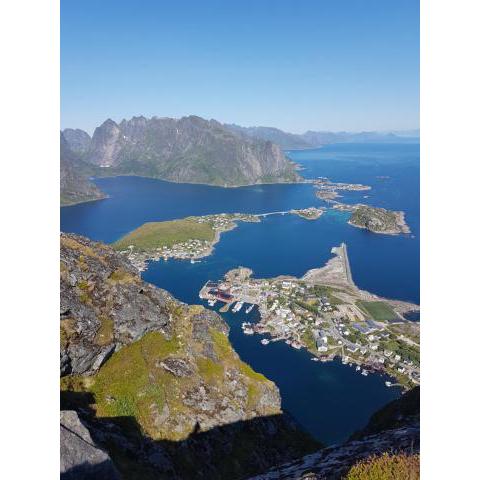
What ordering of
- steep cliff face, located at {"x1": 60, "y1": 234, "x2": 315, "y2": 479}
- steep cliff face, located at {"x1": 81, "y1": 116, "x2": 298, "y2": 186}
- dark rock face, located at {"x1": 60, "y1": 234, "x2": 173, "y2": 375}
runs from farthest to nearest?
1. steep cliff face, located at {"x1": 81, "y1": 116, "x2": 298, "y2": 186}
2. dark rock face, located at {"x1": 60, "y1": 234, "x2": 173, "y2": 375}
3. steep cliff face, located at {"x1": 60, "y1": 234, "x2": 315, "y2": 479}

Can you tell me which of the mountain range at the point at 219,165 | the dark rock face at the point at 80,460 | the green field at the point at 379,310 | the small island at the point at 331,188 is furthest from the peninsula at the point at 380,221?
the dark rock face at the point at 80,460

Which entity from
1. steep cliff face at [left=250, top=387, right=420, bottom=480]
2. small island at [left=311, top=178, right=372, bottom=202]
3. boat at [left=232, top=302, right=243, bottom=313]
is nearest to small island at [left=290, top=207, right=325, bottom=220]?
small island at [left=311, top=178, right=372, bottom=202]

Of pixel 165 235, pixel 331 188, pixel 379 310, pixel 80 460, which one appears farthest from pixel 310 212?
pixel 80 460

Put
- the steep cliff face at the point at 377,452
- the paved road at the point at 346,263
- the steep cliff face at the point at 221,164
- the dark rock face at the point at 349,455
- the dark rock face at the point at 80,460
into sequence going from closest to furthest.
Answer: the steep cliff face at the point at 377,452, the dark rock face at the point at 80,460, the dark rock face at the point at 349,455, the paved road at the point at 346,263, the steep cliff face at the point at 221,164

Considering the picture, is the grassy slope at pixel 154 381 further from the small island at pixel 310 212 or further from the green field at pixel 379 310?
the small island at pixel 310 212

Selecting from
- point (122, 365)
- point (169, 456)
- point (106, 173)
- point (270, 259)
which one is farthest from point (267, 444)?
point (106, 173)

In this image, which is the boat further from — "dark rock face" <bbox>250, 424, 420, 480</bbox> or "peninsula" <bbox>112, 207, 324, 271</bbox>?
"dark rock face" <bbox>250, 424, 420, 480</bbox>
